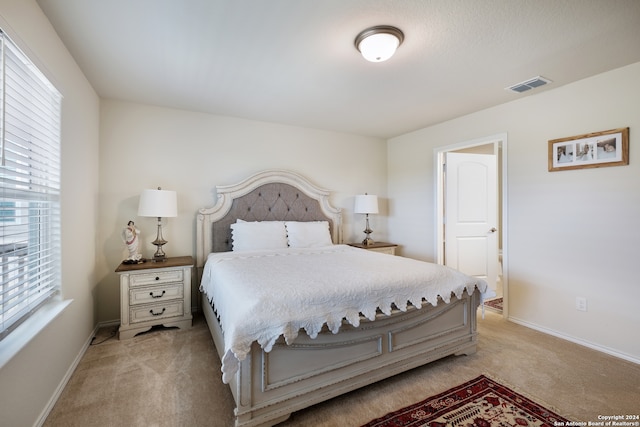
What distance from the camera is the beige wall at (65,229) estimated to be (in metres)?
1.37

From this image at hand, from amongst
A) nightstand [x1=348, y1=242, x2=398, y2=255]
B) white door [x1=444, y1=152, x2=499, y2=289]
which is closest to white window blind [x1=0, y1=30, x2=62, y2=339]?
nightstand [x1=348, y1=242, x2=398, y2=255]

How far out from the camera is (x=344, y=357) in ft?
5.87

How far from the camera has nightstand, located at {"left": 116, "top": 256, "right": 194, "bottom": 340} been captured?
261 centimetres

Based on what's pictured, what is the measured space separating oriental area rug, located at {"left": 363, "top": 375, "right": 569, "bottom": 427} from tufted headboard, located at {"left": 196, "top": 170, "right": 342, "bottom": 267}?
2.48 meters

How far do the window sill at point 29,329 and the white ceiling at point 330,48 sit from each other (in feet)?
5.92

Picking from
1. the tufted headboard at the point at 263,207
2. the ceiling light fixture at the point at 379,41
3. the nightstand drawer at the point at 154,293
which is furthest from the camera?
the tufted headboard at the point at 263,207

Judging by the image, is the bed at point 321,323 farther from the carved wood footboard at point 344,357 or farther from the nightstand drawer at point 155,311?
the nightstand drawer at point 155,311

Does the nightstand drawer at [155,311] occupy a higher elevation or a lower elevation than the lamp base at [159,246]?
lower

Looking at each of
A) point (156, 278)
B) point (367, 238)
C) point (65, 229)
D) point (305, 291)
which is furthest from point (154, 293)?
point (367, 238)

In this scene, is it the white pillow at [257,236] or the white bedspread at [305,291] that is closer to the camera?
the white bedspread at [305,291]

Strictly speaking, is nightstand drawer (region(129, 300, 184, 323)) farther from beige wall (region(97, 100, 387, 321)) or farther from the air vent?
the air vent

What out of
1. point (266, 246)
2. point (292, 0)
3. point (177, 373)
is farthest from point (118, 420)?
point (292, 0)

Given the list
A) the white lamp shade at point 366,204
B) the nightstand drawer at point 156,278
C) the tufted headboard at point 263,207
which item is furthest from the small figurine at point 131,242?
the white lamp shade at point 366,204

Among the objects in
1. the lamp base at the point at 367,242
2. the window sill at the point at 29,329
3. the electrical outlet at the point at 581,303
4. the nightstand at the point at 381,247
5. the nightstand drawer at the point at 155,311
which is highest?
the lamp base at the point at 367,242
